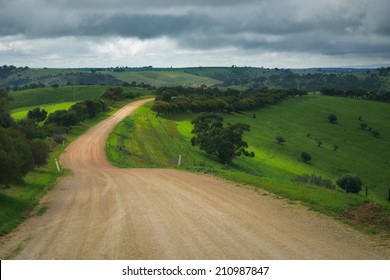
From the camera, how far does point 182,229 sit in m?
16.4

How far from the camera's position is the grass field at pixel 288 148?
95.6 ft

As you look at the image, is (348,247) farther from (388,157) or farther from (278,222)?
(388,157)

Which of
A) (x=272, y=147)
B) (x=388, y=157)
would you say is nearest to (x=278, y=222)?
(x=272, y=147)

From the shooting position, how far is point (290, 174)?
7625 centimetres

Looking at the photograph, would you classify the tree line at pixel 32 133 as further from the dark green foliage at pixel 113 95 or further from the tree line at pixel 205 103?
the tree line at pixel 205 103

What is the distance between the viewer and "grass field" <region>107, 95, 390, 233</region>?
95.6 feet

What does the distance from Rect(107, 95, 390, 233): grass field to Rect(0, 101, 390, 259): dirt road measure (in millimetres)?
3127

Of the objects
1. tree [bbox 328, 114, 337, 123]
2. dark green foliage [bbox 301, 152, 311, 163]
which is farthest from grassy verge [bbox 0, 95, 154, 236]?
tree [bbox 328, 114, 337, 123]

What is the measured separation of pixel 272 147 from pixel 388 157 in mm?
32349

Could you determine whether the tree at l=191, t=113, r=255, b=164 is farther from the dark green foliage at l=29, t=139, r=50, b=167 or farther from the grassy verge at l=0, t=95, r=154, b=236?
the dark green foliage at l=29, t=139, r=50, b=167

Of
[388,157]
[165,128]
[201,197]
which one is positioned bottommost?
[388,157]

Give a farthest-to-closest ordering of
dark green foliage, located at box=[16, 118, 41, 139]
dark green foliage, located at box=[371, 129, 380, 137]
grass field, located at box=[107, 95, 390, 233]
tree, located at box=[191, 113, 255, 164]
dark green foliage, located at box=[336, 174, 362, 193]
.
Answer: dark green foliage, located at box=[371, 129, 380, 137] → tree, located at box=[191, 113, 255, 164] → dark green foliage, located at box=[336, 174, 362, 193] → dark green foliage, located at box=[16, 118, 41, 139] → grass field, located at box=[107, 95, 390, 233]

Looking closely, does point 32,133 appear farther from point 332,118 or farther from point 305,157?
point 332,118

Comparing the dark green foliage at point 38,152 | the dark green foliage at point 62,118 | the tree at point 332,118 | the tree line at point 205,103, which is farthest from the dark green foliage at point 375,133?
the dark green foliage at point 38,152
